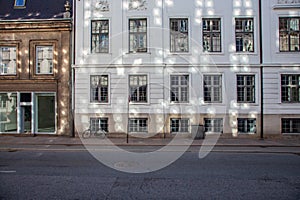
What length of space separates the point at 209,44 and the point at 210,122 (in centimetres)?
547

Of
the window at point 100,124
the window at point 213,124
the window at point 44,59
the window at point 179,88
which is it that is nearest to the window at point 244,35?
the window at point 179,88

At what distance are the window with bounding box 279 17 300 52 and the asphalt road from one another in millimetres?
9969

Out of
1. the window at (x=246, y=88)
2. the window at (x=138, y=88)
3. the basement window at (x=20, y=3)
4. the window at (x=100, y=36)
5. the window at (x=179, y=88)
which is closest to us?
the window at (x=246, y=88)

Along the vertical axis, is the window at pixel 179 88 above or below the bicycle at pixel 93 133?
above

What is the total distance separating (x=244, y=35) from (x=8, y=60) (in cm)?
1724

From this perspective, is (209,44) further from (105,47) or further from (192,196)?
(192,196)

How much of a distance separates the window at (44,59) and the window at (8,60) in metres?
1.84

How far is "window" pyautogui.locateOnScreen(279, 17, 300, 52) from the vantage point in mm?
15875

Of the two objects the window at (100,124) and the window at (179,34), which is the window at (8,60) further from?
the window at (179,34)

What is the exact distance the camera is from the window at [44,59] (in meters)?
16.7

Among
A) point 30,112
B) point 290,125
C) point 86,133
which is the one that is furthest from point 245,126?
point 30,112

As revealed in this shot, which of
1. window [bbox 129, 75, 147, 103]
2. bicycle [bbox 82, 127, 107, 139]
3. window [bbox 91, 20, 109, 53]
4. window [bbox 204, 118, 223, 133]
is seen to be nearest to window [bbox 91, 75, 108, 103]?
window [bbox 129, 75, 147, 103]

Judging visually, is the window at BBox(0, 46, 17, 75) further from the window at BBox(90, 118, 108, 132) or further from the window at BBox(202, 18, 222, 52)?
the window at BBox(202, 18, 222, 52)

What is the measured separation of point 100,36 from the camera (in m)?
16.5
